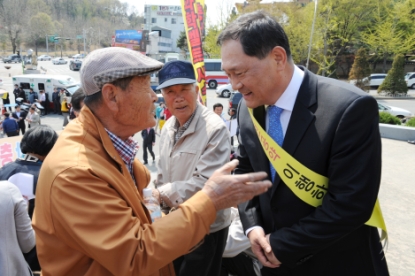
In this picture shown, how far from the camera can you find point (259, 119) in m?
2.00

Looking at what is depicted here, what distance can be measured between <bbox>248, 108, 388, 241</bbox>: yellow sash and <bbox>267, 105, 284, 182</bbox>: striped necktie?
0.08 meters

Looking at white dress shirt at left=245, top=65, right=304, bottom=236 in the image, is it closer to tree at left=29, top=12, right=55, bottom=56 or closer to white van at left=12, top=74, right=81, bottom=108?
white van at left=12, top=74, right=81, bottom=108

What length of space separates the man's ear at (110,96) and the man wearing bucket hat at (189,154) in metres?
1.06

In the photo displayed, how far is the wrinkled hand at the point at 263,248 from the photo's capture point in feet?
5.83

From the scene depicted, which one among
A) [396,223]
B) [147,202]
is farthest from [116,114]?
[396,223]

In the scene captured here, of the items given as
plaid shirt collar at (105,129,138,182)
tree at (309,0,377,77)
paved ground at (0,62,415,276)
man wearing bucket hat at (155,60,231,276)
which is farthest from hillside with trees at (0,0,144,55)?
plaid shirt collar at (105,129,138,182)

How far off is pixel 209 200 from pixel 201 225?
12 centimetres

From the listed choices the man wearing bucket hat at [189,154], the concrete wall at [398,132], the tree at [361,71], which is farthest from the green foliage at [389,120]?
the tree at [361,71]

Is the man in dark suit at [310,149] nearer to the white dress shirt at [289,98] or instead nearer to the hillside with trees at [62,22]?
the white dress shirt at [289,98]

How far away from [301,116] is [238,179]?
0.48 metres

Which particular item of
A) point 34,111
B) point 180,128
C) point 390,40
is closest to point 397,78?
point 390,40

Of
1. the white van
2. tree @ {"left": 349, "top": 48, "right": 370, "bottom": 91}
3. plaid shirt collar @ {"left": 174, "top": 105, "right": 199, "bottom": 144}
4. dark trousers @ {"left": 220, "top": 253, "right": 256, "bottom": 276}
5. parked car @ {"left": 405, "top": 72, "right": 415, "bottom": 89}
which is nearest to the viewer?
plaid shirt collar @ {"left": 174, "top": 105, "right": 199, "bottom": 144}

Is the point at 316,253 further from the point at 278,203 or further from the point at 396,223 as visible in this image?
the point at 396,223

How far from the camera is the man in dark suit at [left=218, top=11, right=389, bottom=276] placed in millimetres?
1521
